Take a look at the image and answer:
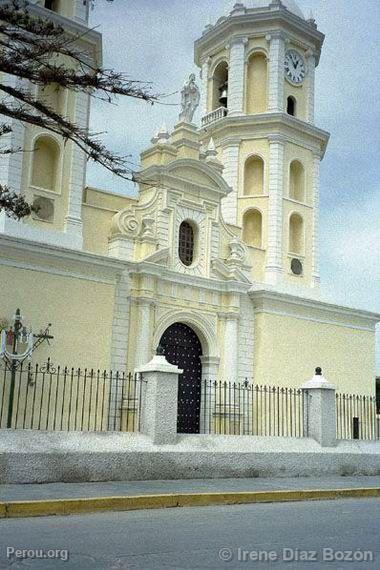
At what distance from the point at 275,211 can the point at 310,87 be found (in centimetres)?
531

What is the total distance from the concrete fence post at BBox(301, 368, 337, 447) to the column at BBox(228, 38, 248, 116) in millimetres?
12955

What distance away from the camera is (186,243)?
68.6 ft

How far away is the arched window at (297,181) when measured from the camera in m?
24.5

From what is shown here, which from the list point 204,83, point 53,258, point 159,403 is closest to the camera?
point 159,403

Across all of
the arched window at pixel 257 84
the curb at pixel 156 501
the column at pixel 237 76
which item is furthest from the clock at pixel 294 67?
the curb at pixel 156 501

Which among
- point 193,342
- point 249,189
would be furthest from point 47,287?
point 249,189

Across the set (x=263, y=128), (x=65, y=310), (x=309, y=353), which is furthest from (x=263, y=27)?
(x=65, y=310)

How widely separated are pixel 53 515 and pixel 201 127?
19074mm

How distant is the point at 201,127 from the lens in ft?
82.0

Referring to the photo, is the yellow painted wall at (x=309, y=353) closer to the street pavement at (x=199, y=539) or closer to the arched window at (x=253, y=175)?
the arched window at (x=253, y=175)

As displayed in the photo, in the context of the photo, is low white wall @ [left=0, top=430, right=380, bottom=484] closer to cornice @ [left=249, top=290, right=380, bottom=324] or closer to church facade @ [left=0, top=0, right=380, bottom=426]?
church facade @ [left=0, top=0, right=380, bottom=426]

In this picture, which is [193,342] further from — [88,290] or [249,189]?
[249,189]

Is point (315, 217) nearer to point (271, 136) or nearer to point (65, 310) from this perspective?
point (271, 136)

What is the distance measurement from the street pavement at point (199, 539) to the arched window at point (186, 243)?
501 inches
